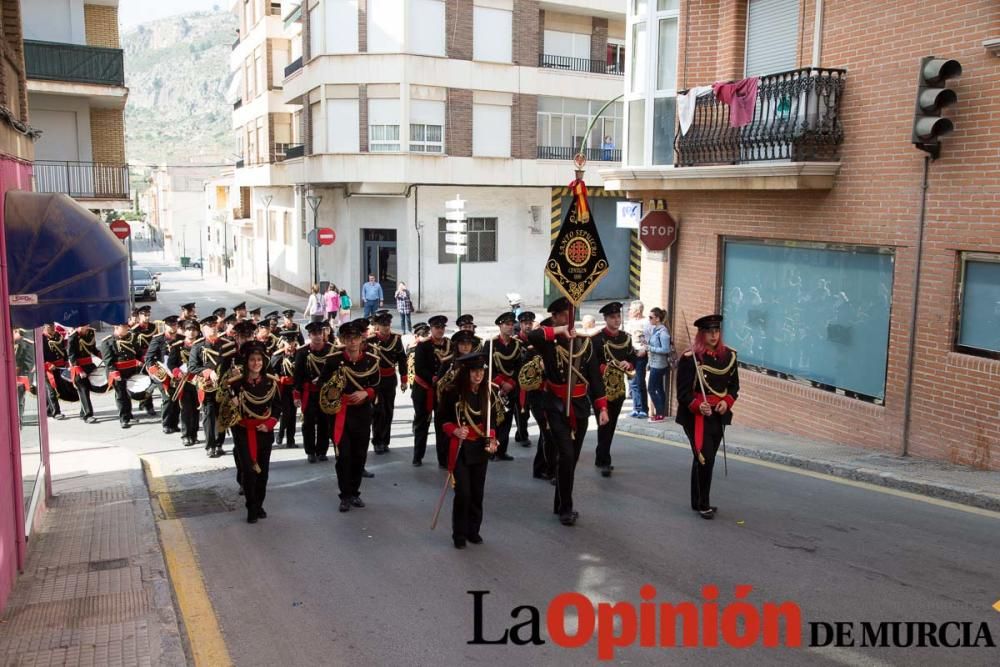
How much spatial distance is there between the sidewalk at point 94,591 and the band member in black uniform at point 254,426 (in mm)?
Answer: 988

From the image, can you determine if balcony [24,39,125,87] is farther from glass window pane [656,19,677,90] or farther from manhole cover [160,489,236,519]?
manhole cover [160,489,236,519]

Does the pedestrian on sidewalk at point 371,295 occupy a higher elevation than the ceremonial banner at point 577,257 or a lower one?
lower

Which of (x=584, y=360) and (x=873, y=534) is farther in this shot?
(x=584, y=360)

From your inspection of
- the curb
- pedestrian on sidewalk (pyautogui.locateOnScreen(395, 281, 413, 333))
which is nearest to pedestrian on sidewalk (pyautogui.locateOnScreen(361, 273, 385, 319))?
pedestrian on sidewalk (pyautogui.locateOnScreen(395, 281, 413, 333))

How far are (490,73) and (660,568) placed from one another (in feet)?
92.4

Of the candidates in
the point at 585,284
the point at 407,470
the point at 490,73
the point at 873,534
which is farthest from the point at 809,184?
the point at 490,73

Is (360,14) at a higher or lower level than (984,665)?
higher

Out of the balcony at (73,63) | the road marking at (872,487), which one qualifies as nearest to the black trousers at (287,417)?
the road marking at (872,487)

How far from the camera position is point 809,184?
12.4 meters

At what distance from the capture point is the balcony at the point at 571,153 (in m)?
34.8

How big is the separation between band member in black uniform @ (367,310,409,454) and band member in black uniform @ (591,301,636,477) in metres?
2.98

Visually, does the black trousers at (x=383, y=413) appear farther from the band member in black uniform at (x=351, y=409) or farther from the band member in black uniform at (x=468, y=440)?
the band member in black uniform at (x=468, y=440)

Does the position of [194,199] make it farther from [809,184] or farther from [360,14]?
[809,184]

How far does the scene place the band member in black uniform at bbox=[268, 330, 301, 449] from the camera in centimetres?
1304
